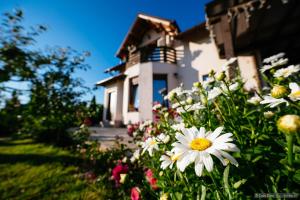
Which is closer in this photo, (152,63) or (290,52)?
(290,52)

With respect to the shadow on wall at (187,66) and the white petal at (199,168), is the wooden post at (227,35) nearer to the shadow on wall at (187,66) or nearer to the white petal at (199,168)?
the white petal at (199,168)

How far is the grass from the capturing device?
188cm

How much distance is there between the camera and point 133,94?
385 inches

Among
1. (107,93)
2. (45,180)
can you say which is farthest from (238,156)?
(107,93)

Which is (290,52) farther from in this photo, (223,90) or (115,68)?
(115,68)

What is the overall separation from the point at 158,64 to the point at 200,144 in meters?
8.39

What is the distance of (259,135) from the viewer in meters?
0.71

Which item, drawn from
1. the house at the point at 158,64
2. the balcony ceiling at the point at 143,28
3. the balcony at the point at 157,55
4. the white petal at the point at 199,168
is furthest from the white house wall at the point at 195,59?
the white petal at the point at 199,168

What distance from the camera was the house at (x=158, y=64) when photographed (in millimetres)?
7832

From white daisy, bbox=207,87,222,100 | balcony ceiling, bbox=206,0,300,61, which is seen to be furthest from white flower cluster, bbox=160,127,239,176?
balcony ceiling, bbox=206,0,300,61

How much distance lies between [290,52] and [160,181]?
7119mm

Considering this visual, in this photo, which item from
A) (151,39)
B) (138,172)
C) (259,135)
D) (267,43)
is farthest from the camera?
(151,39)

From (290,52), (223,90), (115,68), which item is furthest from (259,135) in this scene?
(115,68)

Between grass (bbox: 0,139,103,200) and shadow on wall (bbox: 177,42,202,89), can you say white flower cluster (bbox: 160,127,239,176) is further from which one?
shadow on wall (bbox: 177,42,202,89)
